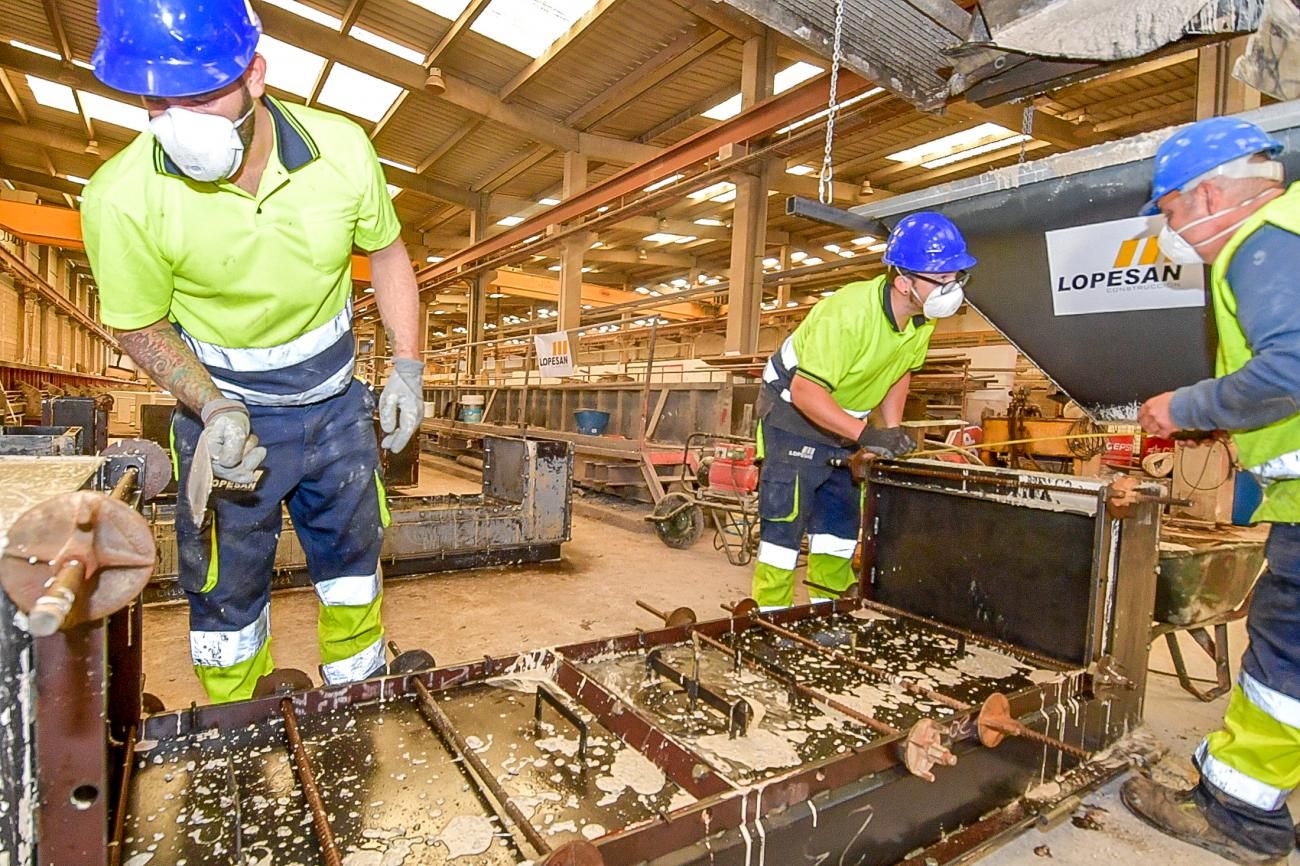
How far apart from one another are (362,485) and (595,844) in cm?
102

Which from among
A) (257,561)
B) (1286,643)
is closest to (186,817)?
(257,561)

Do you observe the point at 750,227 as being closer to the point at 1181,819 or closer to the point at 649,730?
the point at 1181,819

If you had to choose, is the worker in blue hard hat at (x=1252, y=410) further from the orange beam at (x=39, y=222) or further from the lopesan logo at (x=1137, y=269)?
the orange beam at (x=39, y=222)

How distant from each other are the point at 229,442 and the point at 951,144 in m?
9.29

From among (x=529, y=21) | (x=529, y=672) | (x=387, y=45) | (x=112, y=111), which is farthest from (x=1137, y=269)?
(x=112, y=111)

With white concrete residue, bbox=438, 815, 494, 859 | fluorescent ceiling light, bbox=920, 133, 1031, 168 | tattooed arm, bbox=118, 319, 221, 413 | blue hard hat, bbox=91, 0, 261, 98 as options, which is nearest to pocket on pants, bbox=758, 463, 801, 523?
white concrete residue, bbox=438, 815, 494, 859

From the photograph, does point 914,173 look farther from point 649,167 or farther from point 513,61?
point 513,61

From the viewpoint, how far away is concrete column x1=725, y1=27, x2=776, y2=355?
21.6 ft

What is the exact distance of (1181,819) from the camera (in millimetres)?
1666

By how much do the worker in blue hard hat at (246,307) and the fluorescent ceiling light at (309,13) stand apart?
7269 millimetres

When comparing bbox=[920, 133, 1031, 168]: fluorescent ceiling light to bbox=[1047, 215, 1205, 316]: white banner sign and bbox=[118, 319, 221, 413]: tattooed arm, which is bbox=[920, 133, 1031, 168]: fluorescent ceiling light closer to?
bbox=[1047, 215, 1205, 316]: white banner sign

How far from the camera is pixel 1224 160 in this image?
149 centimetres

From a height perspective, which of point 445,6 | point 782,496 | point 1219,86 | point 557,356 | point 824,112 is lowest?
point 782,496

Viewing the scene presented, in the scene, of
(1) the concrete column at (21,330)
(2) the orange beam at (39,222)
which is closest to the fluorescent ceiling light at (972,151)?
(2) the orange beam at (39,222)
